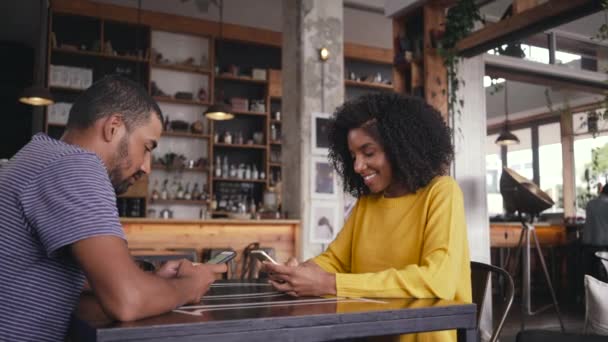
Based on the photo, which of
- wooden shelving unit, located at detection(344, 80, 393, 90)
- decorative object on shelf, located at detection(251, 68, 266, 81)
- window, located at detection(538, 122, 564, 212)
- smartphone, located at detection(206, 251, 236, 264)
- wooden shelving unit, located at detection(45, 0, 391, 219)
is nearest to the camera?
smartphone, located at detection(206, 251, 236, 264)

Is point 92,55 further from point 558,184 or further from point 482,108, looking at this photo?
point 558,184

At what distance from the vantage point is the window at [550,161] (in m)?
13.4

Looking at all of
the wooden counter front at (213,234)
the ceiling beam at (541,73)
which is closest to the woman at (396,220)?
the wooden counter front at (213,234)

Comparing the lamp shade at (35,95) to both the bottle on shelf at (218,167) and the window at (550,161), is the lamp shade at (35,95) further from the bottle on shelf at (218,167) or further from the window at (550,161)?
the window at (550,161)

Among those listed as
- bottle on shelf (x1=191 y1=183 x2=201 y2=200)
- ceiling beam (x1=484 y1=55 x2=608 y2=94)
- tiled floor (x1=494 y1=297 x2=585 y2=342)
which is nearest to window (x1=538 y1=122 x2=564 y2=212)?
tiled floor (x1=494 y1=297 x2=585 y2=342)

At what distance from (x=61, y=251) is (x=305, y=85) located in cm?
514

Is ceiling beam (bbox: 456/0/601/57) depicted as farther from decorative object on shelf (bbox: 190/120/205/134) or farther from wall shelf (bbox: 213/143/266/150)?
decorative object on shelf (bbox: 190/120/205/134)

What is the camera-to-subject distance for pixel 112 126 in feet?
A: 4.74

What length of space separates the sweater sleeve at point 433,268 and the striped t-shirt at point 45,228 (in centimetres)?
68

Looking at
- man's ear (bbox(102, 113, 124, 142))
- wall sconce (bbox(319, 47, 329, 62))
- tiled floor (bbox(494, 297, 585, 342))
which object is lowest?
tiled floor (bbox(494, 297, 585, 342))

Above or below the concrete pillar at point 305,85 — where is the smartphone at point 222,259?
below

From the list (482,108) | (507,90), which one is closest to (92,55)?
(482,108)

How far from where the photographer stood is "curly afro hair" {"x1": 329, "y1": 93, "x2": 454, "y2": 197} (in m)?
1.91

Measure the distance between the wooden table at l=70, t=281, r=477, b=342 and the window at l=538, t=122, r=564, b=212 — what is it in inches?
512
